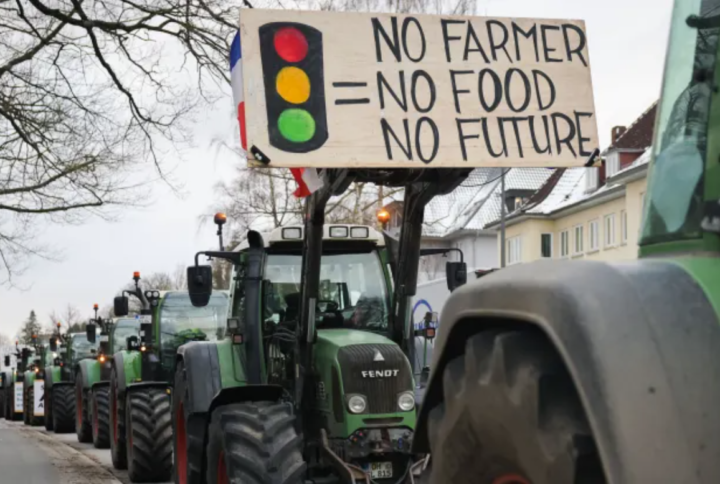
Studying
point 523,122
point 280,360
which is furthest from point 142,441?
point 523,122

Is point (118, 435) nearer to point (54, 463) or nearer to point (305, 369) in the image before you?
point (54, 463)

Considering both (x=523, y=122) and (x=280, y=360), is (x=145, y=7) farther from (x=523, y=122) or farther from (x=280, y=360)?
(x=523, y=122)

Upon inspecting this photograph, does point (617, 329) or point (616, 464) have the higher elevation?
point (617, 329)

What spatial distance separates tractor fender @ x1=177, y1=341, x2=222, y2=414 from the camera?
29.2 ft

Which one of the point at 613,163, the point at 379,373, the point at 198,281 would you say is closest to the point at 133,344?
the point at 198,281

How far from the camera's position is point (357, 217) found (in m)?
40.5

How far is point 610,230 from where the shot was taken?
51469mm

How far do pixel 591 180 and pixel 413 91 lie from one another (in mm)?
51289

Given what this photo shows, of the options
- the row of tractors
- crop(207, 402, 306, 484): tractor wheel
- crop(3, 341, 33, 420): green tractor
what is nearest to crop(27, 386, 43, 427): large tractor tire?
crop(3, 341, 33, 420): green tractor

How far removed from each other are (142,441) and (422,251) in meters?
5.76

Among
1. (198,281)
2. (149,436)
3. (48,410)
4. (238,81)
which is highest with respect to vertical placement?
(238,81)

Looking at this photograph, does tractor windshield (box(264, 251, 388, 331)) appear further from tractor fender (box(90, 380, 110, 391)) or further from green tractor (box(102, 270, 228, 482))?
tractor fender (box(90, 380, 110, 391))

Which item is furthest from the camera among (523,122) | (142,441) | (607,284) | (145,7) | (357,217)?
(357,217)

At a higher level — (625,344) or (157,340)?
(625,344)
